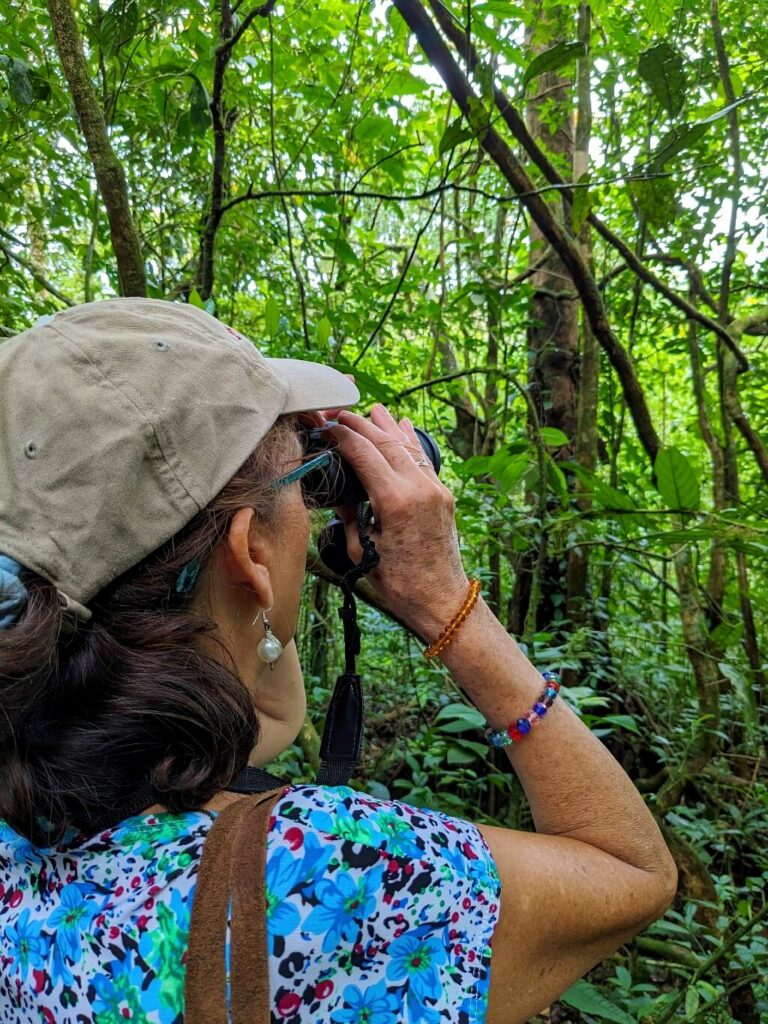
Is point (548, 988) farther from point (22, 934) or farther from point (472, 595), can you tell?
point (22, 934)

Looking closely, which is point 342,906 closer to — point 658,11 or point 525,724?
point 525,724

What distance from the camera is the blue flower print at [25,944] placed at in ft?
2.18

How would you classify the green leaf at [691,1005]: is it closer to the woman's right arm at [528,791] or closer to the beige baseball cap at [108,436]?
the woman's right arm at [528,791]

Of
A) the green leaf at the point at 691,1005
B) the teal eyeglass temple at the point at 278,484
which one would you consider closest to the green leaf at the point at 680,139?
the teal eyeglass temple at the point at 278,484

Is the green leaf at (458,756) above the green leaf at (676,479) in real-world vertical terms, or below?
below

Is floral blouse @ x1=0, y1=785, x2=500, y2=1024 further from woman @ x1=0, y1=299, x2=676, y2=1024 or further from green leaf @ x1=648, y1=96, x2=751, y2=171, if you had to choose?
green leaf @ x1=648, y1=96, x2=751, y2=171

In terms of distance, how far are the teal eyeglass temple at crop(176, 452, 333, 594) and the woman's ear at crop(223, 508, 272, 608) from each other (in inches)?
1.5

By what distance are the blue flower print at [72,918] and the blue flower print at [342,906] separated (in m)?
0.22

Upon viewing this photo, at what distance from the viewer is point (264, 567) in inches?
32.7

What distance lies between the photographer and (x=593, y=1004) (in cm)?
132

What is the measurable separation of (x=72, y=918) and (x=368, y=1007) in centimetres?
30

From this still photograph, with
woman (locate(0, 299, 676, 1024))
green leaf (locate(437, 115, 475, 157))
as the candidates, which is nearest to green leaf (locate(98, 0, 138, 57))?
green leaf (locate(437, 115, 475, 157))

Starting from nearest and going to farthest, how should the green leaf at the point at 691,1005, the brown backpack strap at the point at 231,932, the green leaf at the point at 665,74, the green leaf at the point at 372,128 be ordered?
the brown backpack strap at the point at 231,932 → the green leaf at the point at 691,1005 → the green leaf at the point at 665,74 → the green leaf at the point at 372,128

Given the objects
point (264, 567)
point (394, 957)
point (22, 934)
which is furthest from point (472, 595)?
point (22, 934)
